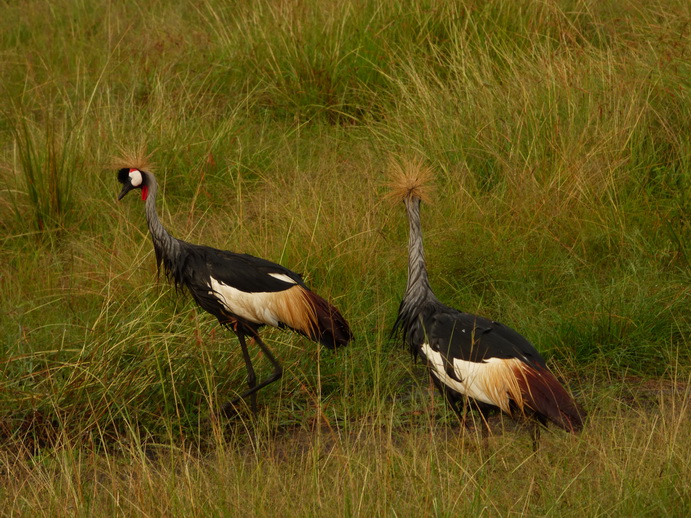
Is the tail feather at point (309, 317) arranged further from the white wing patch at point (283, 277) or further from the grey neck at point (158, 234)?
the grey neck at point (158, 234)

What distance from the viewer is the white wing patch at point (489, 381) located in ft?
11.7

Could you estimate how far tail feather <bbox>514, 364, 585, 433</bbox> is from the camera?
3445 millimetres

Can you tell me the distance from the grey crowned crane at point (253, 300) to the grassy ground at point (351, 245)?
160 millimetres

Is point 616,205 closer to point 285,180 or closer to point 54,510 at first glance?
point 285,180

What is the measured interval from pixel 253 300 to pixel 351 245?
3.36 ft

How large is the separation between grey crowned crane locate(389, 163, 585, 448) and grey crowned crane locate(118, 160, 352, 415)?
1.29 ft

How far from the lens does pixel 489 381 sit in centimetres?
361

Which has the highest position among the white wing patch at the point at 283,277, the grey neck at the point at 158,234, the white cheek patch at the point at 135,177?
the white cheek patch at the point at 135,177

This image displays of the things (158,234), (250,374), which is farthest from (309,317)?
(158,234)

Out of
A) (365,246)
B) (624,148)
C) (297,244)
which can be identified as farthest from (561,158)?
(297,244)

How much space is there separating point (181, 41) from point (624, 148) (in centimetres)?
393

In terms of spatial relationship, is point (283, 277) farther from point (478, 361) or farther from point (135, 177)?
point (478, 361)

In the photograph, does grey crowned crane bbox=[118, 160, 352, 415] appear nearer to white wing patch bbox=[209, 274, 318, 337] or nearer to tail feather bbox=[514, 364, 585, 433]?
white wing patch bbox=[209, 274, 318, 337]

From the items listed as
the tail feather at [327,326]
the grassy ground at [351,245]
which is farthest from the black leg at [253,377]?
the tail feather at [327,326]
